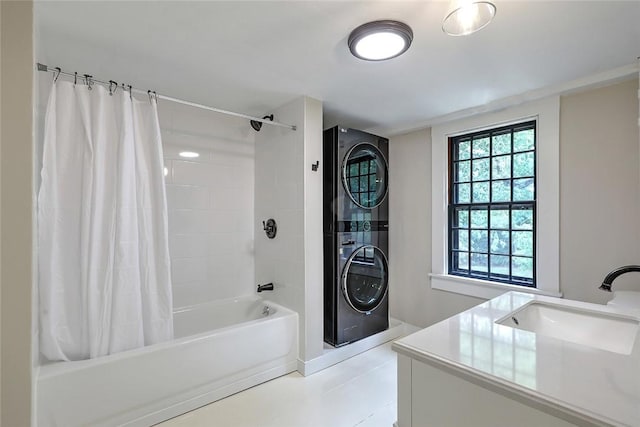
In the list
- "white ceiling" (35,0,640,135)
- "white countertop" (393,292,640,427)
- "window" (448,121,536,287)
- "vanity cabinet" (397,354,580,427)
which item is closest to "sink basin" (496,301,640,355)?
"white countertop" (393,292,640,427)

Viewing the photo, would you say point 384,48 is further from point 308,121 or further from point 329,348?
point 329,348

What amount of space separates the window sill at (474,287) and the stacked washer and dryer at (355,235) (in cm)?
54

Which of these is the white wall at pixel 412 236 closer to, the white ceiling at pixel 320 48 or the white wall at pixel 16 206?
the white ceiling at pixel 320 48

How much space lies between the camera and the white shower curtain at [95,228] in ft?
5.27

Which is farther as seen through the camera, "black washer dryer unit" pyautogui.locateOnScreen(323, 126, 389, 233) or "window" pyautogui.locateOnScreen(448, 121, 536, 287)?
"black washer dryer unit" pyautogui.locateOnScreen(323, 126, 389, 233)

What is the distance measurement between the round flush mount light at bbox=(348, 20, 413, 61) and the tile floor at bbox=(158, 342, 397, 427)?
7.20 ft

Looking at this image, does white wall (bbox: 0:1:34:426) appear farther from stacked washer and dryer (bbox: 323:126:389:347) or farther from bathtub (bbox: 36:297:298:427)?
stacked washer and dryer (bbox: 323:126:389:347)

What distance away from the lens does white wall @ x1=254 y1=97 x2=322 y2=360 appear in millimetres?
2432

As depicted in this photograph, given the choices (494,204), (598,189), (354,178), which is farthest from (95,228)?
(598,189)

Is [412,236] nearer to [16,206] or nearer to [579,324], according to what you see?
[579,324]

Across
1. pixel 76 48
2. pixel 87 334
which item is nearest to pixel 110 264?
pixel 87 334

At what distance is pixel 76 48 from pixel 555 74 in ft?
9.91

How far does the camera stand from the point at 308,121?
2.44 meters

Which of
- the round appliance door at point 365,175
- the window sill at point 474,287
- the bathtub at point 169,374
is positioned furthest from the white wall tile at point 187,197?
the window sill at point 474,287
